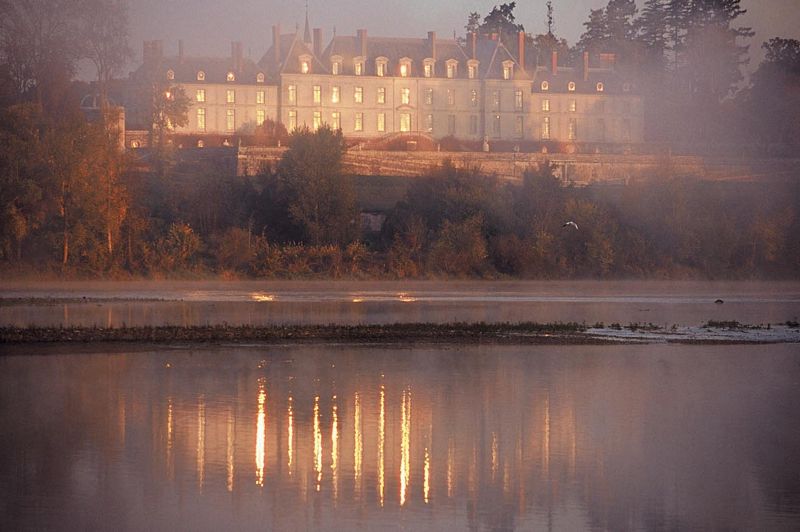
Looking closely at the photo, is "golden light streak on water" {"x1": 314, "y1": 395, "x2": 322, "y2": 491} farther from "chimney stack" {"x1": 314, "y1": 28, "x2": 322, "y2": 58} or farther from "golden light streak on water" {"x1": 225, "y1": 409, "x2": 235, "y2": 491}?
"chimney stack" {"x1": 314, "y1": 28, "x2": 322, "y2": 58}

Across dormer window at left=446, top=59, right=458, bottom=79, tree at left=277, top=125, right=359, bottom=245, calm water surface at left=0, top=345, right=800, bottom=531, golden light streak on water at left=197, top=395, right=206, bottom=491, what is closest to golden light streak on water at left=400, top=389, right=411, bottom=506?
calm water surface at left=0, top=345, right=800, bottom=531

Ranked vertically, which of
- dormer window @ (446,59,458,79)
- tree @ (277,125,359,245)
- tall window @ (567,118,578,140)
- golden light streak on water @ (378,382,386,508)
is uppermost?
dormer window @ (446,59,458,79)

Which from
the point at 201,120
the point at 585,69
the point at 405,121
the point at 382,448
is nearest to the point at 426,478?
the point at 382,448

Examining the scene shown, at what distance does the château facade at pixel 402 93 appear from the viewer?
264 ft

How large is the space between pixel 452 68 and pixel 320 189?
37602 millimetres

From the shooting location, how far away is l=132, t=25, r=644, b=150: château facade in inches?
3172

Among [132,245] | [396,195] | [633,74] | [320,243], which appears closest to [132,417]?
[132,245]

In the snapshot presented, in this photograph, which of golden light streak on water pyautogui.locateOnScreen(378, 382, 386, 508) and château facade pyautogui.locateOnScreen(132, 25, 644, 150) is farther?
château facade pyautogui.locateOnScreen(132, 25, 644, 150)

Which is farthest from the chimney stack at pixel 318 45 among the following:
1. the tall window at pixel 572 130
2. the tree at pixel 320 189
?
the tree at pixel 320 189

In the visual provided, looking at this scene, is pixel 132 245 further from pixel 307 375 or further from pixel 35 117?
pixel 307 375

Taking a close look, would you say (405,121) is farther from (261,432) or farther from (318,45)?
(261,432)

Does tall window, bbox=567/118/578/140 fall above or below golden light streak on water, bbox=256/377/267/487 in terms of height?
above

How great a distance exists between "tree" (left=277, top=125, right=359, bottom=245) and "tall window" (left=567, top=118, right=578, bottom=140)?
3713cm

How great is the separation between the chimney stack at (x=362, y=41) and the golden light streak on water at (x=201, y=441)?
69.1 m
